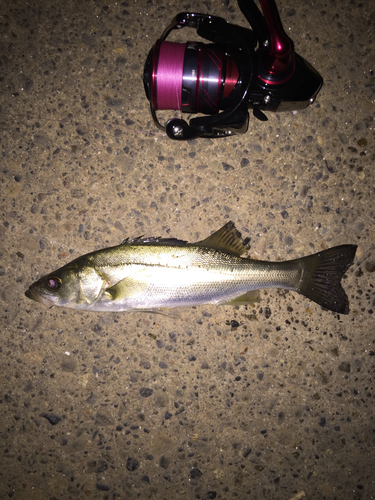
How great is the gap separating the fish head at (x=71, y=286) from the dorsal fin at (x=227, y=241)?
832 millimetres

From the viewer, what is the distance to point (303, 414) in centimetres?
247

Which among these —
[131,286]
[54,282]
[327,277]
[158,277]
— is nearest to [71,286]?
[54,282]

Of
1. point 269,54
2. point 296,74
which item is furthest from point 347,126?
point 269,54

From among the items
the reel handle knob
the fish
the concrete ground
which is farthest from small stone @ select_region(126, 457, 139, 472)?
the reel handle knob

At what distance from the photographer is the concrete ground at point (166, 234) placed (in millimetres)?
2398

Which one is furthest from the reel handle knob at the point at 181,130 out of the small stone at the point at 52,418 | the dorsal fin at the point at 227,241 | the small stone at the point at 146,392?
the small stone at the point at 52,418

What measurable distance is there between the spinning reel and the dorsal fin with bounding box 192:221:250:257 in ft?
2.31

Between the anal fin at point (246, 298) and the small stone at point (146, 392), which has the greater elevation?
the anal fin at point (246, 298)

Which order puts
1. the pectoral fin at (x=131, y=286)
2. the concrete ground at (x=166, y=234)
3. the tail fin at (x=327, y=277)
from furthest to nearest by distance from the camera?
1. the concrete ground at (x=166, y=234)
2. the tail fin at (x=327, y=277)
3. the pectoral fin at (x=131, y=286)

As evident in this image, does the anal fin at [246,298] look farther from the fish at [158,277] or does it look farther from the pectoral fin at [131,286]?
the pectoral fin at [131,286]

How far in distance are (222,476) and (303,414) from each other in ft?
2.89

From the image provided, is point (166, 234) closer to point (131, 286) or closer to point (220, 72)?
point (131, 286)

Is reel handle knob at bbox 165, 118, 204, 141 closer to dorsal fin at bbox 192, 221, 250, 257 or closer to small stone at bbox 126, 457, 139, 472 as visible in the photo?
dorsal fin at bbox 192, 221, 250, 257

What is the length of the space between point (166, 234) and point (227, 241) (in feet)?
1.72
